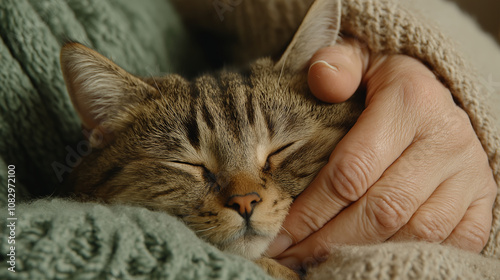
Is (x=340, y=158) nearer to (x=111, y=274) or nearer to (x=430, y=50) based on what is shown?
(x=430, y=50)

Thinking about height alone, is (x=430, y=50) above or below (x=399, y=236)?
above

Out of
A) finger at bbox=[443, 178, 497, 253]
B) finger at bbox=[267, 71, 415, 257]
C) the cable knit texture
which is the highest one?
the cable knit texture

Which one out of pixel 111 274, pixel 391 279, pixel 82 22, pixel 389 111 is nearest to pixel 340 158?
pixel 389 111

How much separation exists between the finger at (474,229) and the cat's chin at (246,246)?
44 cm

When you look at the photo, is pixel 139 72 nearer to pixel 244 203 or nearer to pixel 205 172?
pixel 205 172

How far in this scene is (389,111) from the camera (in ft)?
3.02

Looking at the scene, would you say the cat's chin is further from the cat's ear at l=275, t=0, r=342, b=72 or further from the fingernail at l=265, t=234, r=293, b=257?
the cat's ear at l=275, t=0, r=342, b=72

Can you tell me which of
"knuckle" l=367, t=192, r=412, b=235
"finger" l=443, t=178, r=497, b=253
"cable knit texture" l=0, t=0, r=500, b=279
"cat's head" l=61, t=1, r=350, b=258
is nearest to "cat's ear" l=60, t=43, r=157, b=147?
"cat's head" l=61, t=1, r=350, b=258

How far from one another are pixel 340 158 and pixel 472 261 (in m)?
0.32

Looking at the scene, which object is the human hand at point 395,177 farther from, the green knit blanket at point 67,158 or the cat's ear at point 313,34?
the green knit blanket at point 67,158

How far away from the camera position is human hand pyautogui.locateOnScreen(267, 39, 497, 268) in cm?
85

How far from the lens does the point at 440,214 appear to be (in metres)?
0.87

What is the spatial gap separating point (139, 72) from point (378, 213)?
2.99ft

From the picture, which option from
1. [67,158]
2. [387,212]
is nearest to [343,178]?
[387,212]
